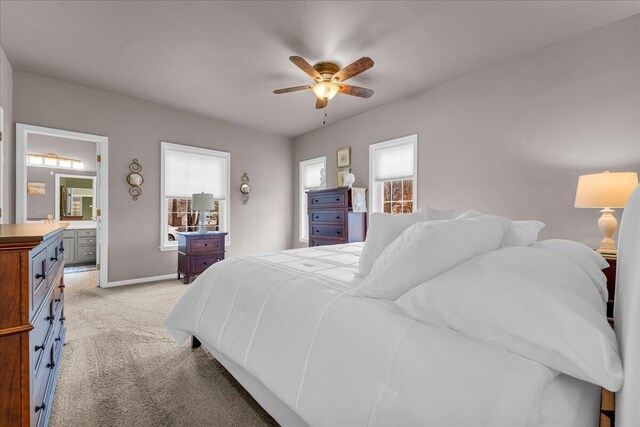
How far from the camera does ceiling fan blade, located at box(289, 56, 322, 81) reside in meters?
2.62

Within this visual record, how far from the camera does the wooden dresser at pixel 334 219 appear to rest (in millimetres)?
4484

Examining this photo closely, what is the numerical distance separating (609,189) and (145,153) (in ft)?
17.6

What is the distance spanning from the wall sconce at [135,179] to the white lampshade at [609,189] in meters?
5.21

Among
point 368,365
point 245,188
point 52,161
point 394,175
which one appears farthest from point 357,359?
point 52,161

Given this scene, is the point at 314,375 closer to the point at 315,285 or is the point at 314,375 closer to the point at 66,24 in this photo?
the point at 315,285

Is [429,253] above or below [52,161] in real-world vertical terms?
below

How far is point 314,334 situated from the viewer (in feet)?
3.74

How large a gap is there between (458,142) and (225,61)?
2908mm

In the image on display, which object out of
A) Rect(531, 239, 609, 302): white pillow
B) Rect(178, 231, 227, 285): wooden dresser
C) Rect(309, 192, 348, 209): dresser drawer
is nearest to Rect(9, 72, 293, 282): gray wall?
Rect(178, 231, 227, 285): wooden dresser

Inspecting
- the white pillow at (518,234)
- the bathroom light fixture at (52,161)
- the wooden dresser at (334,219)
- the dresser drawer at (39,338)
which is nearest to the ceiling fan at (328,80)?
the wooden dresser at (334,219)

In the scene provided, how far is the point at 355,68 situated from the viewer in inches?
109

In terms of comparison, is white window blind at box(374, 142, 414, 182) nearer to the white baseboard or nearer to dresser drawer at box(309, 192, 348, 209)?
dresser drawer at box(309, 192, 348, 209)

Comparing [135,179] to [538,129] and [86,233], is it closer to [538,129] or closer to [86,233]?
[86,233]

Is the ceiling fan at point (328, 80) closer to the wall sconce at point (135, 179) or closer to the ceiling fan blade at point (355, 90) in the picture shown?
the ceiling fan blade at point (355, 90)
